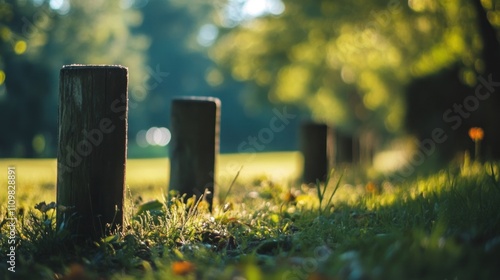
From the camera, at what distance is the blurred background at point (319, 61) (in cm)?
962

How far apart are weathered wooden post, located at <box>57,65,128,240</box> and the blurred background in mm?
2772

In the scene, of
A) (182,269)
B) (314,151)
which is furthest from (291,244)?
(314,151)

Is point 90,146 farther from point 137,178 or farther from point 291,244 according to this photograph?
point 137,178

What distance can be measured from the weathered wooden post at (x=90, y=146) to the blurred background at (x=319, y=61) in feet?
9.09

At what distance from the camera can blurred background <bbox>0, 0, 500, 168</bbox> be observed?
31.6 ft

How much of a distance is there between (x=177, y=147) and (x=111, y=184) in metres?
1.49

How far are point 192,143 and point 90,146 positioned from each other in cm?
159

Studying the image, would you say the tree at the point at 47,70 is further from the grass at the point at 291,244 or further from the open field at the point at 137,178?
the grass at the point at 291,244

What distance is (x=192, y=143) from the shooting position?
4898mm

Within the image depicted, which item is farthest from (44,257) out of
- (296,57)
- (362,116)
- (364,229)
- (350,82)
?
(362,116)

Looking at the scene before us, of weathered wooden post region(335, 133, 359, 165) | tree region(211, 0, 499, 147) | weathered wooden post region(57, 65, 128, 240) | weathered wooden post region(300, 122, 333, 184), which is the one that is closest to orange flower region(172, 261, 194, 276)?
weathered wooden post region(57, 65, 128, 240)

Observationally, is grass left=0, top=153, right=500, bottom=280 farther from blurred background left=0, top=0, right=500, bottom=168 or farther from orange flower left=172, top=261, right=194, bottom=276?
blurred background left=0, top=0, right=500, bottom=168

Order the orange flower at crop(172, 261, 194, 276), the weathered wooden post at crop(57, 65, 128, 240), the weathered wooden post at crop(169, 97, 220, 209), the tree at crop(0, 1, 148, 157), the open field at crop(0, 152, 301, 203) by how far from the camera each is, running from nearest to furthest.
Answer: the orange flower at crop(172, 261, 194, 276) → the weathered wooden post at crop(57, 65, 128, 240) → the weathered wooden post at crop(169, 97, 220, 209) → the open field at crop(0, 152, 301, 203) → the tree at crop(0, 1, 148, 157)

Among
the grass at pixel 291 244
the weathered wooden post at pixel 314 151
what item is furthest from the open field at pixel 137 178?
the weathered wooden post at pixel 314 151
